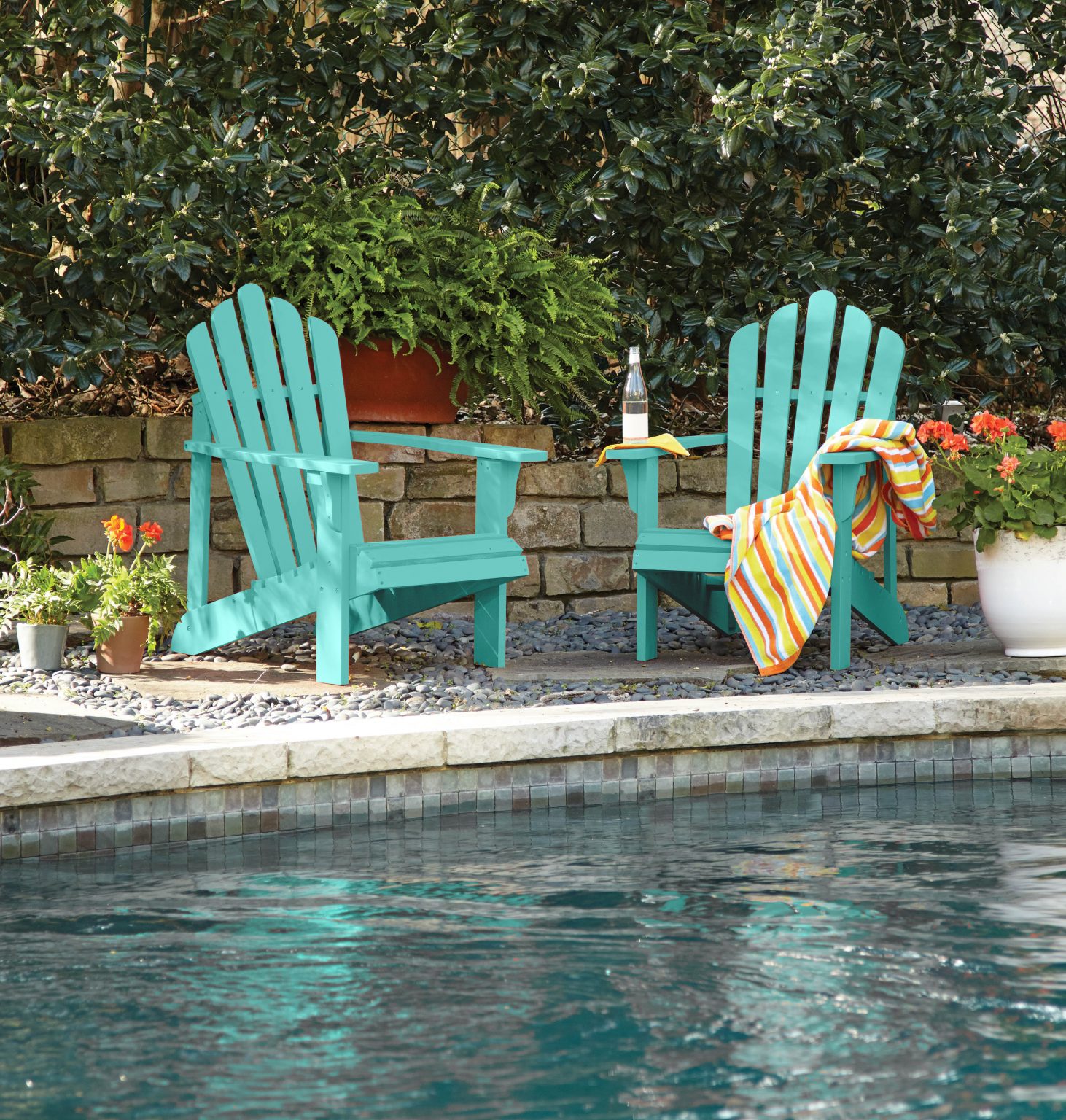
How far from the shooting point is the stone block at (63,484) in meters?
5.21

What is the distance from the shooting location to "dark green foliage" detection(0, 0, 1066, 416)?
5238mm

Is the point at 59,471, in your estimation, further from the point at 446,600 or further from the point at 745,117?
the point at 745,117

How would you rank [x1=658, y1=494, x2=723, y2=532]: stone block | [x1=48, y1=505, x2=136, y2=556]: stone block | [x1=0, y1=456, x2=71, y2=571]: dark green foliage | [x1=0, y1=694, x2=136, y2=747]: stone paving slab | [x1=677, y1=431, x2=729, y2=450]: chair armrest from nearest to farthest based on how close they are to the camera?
[x1=0, y1=694, x2=136, y2=747]: stone paving slab, [x1=677, y1=431, x2=729, y2=450]: chair armrest, [x1=0, y1=456, x2=71, y2=571]: dark green foliage, [x1=48, y1=505, x2=136, y2=556]: stone block, [x1=658, y1=494, x2=723, y2=532]: stone block

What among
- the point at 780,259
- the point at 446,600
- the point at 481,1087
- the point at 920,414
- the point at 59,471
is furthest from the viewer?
the point at 920,414

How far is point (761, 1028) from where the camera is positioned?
2.18 m

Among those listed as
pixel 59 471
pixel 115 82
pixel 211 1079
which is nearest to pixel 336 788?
pixel 211 1079

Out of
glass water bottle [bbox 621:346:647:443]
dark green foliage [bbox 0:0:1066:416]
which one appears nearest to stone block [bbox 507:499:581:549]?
dark green foliage [bbox 0:0:1066:416]

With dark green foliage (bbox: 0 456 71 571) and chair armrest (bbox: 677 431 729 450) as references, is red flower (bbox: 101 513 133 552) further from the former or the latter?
chair armrest (bbox: 677 431 729 450)

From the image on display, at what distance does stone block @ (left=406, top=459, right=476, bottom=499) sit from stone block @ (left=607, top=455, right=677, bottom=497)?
0.48 metres

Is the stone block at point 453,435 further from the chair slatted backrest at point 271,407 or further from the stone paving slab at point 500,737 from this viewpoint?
the stone paving slab at point 500,737

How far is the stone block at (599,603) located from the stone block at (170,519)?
4.30 ft

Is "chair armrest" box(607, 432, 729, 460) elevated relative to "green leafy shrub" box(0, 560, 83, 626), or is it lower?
elevated

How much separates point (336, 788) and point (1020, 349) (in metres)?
3.53


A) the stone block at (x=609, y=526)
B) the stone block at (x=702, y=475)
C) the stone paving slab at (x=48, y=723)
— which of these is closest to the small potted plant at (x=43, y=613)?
the stone paving slab at (x=48, y=723)
